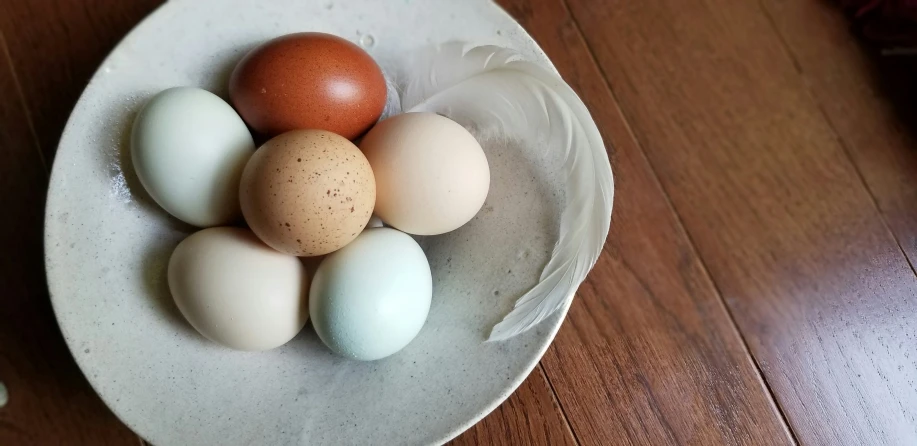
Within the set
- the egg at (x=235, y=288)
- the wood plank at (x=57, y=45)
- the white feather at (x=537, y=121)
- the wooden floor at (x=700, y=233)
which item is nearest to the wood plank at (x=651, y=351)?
the wooden floor at (x=700, y=233)

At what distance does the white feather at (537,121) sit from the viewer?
1.75 feet

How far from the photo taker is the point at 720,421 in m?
0.67

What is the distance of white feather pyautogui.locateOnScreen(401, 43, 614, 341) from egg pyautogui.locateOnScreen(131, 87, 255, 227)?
0.57 ft

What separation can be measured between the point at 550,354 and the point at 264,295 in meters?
0.31

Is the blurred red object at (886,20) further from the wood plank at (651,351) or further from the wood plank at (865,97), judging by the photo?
the wood plank at (651,351)

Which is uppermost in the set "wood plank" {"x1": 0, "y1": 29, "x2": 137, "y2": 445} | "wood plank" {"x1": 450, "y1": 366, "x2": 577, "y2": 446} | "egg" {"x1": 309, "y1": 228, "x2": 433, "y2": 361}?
"egg" {"x1": 309, "y1": 228, "x2": 433, "y2": 361}

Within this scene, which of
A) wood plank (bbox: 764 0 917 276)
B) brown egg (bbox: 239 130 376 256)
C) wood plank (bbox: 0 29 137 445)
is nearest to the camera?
brown egg (bbox: 239 130 376 256)

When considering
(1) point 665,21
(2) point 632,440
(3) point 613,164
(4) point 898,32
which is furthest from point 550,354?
(4) point 898,32

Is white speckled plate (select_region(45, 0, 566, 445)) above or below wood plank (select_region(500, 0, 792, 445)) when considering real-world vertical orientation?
above

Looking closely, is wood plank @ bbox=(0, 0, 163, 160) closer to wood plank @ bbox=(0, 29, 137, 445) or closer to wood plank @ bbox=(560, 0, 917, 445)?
wood plank @ bbox=(0, 29, 137, 445)

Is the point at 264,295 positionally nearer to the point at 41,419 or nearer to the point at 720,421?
the point at 41,419

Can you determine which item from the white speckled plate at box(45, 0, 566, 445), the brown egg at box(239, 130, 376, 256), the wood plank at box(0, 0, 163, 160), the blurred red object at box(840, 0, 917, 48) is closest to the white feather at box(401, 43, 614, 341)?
the white speckled plate at box(45, 0, 566, 445)

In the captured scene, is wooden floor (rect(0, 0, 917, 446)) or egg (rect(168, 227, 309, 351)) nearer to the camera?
egg (rect(168, 227, 309, 351))

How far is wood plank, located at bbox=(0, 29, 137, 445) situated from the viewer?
0.61m
